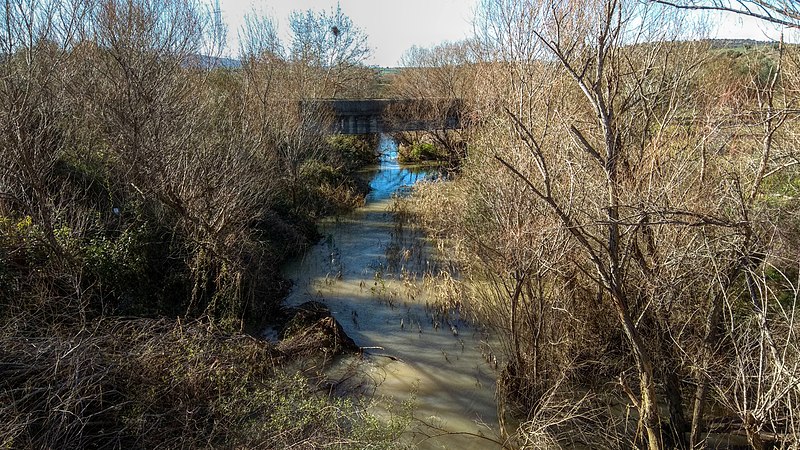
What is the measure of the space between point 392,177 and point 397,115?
250 cm

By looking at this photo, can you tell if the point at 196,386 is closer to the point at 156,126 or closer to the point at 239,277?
the point at 239,277

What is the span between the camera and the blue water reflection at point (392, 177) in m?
17.5

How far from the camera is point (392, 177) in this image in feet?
67.8

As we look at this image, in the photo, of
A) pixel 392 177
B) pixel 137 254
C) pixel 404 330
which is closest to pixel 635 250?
pixel 404 330

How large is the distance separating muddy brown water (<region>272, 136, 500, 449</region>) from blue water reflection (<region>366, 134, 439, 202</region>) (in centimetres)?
399

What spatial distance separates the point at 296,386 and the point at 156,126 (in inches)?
180

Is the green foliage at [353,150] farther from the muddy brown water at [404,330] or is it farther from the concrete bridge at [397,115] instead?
the muddy brown water at [404,330]

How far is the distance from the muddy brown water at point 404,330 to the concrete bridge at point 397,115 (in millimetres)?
6371

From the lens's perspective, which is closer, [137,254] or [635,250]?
[635,250]

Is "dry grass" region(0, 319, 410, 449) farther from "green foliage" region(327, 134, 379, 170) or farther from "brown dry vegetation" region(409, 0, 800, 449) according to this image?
"green foliage" region(327, 134, 379, 170)

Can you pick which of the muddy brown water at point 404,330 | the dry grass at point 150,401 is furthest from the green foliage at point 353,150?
the dry grass at point 150,401

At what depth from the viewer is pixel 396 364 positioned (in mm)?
6895

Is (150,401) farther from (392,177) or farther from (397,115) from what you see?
(392,177)

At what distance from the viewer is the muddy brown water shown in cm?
580
